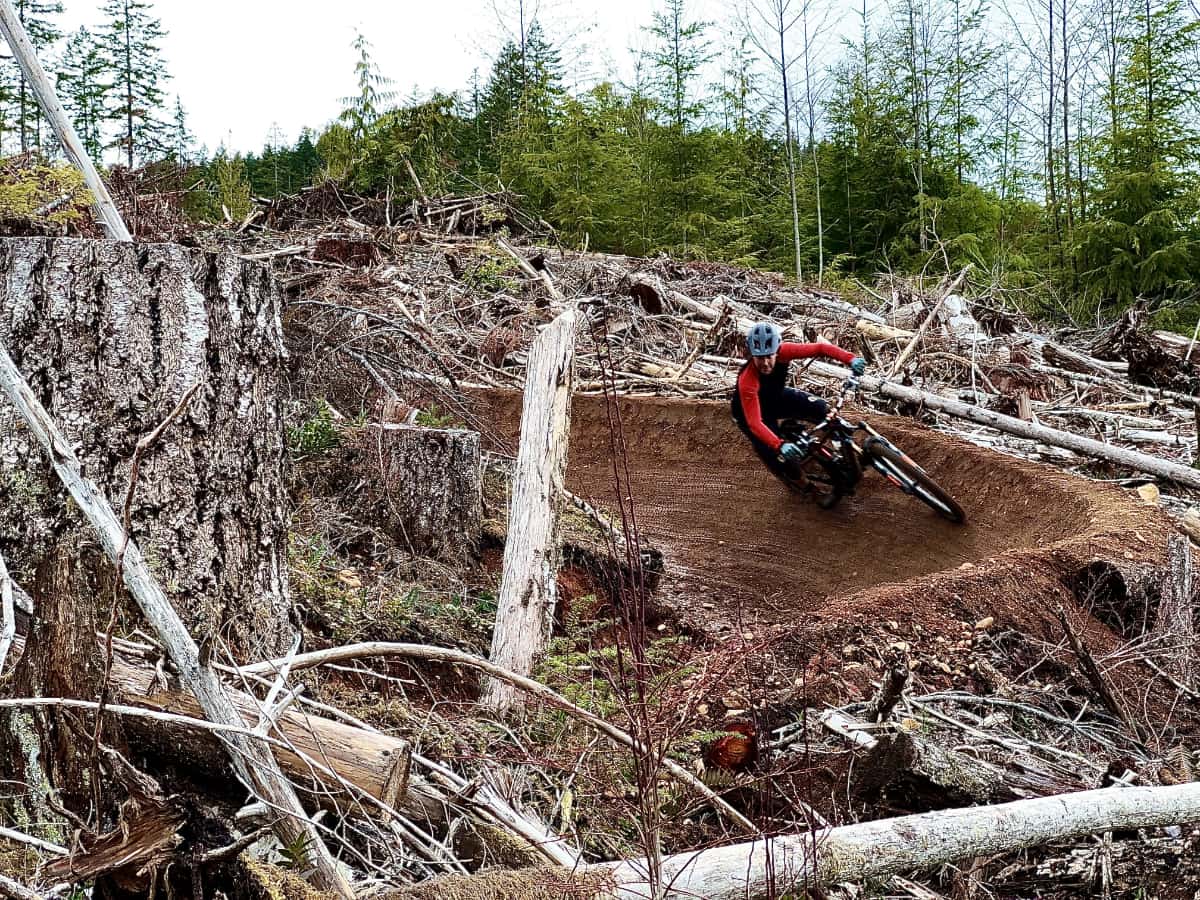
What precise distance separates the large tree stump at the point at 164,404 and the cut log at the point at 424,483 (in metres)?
3.02

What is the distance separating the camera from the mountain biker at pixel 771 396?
9.21m

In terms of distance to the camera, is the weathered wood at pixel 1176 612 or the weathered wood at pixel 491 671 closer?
the weathered wood at pixel 491 671

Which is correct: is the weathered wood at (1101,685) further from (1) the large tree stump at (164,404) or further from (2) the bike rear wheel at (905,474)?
(2) the bike rear wheel at (905,474)

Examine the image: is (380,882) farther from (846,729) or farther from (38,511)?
(846,729)

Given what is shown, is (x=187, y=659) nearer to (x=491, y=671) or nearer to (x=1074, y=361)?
(x=491, y=671)

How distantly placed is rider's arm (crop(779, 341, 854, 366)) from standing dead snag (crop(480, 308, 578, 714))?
372 cm

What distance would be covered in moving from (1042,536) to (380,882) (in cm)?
726

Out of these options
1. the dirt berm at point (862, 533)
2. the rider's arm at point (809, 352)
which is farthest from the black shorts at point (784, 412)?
the dirt berm at point (862, 533)

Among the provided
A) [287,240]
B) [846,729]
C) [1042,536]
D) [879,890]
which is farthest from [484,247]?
[879,890]

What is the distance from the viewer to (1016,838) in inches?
114

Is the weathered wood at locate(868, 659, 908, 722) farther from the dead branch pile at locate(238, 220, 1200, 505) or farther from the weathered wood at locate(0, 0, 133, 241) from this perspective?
the dead branch pile at locate(238, 220, 1200, 505)

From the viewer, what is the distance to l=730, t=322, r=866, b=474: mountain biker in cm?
921

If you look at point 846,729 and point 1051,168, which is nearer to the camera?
point 846,729

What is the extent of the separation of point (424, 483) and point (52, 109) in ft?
12.5
